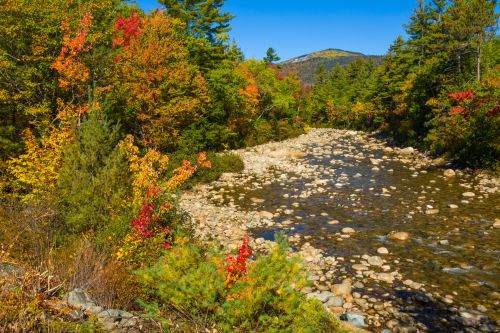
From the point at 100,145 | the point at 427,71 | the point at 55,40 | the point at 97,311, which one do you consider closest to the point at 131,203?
the point at 100,145

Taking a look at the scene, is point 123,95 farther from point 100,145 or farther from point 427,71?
point 427,71

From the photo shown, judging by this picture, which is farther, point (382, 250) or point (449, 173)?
point (449, 173)

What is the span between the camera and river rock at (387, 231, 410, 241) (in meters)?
10.7

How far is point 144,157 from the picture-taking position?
9.56m

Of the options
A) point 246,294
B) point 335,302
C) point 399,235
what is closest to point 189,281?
point 246,294

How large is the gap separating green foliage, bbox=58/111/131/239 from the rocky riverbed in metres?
2.57

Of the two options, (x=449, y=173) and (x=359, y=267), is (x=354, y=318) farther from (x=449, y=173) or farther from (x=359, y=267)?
(x=449, y=173)

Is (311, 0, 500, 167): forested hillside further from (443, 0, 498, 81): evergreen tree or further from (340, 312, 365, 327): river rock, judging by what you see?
(340, 312, 365, 327): river rock

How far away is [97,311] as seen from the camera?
4.82 metres

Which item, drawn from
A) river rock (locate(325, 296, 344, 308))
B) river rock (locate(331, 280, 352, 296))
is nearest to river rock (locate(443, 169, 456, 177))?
river rock (locate(331, 280, 352, 296))

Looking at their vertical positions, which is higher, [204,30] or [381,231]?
[204,30]

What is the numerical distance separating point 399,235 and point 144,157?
8.26 metres

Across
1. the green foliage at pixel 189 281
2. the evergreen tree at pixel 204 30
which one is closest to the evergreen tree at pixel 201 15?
the evergreen tree at pixel 204 30

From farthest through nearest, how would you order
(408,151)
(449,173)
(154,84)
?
(408,151)
(449,173)
(154,84)
